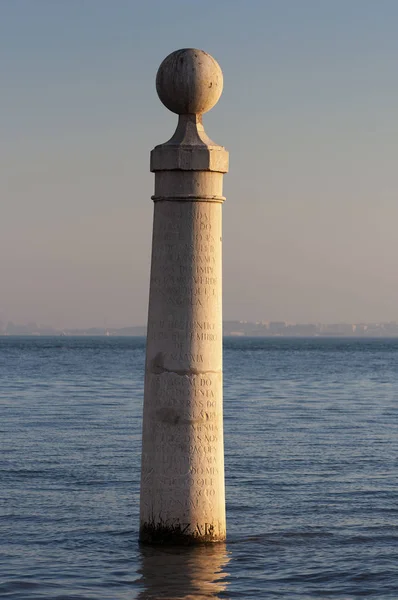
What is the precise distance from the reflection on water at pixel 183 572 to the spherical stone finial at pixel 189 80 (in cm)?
598

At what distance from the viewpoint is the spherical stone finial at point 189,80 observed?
1528 centimetres

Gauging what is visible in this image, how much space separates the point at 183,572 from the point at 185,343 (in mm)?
2975

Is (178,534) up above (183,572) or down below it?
above

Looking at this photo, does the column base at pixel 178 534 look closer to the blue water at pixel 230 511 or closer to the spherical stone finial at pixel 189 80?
the blue water at pixel 230 511

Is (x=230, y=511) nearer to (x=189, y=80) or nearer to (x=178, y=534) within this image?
(x=178, y=534)

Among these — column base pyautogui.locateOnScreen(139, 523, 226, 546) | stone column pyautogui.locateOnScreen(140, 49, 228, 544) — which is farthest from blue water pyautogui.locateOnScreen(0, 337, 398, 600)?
stone column pyautogui.locateOnScreen(140, 49, 228, 544)

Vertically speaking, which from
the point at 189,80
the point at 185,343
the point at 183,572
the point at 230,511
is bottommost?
the point at 183,572

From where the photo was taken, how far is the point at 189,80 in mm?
15312

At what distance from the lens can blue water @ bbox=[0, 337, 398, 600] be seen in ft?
48.4

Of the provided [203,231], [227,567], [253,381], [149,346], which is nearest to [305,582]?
[227,567]

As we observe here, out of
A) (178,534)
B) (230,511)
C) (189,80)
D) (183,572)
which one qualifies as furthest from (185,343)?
(230,511)

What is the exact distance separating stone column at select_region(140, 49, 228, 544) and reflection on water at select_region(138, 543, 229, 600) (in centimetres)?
18

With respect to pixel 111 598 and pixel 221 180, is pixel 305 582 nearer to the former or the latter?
pixel 111 598

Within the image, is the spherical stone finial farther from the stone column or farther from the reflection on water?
the reflection on water
